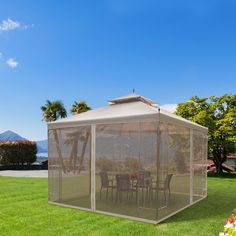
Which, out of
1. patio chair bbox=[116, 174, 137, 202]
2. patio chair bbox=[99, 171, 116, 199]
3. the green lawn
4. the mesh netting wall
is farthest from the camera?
patio chair bbox=[99, 171, 116, 199]

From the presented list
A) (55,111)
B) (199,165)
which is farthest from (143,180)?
(55,111)

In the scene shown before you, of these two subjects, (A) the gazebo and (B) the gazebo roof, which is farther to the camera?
(A) the gazebo

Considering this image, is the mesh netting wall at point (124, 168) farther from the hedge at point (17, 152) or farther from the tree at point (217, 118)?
the hedge at point (17, 152)

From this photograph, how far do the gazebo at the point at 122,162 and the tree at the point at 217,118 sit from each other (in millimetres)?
9205

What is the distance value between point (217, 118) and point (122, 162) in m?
13.2

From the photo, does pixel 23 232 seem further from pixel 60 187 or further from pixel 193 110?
pixel 193 110

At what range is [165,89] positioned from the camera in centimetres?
2008

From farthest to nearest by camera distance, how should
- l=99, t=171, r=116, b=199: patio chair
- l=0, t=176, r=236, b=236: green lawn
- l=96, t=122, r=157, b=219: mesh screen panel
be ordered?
l=99, t=171, r=116, b=199: patio chair, l=96, t=122, r=157, b=219: mesh screen panel, l=0, t=176, r=236, b=236: green lawn

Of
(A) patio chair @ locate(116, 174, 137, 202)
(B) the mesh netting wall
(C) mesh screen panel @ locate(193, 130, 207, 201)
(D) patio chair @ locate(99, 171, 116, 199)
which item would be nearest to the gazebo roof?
(B) the mesh netting wall

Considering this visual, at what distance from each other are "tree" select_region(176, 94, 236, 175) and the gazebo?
362 inches

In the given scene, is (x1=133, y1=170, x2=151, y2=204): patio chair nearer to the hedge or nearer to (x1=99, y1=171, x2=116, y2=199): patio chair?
(x1=99, y1=171, x2=116, y2=199): patio chair

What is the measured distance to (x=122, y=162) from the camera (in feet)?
27.1

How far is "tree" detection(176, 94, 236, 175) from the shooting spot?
18266 mm

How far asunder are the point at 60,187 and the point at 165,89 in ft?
42.2
